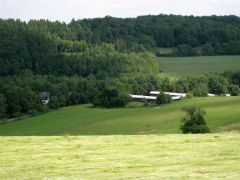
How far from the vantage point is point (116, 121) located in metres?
68.8

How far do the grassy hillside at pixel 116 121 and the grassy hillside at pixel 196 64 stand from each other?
5880cm

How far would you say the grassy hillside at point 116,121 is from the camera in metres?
56.8

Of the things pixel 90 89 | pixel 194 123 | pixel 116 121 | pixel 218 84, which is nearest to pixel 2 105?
pixel 90 89

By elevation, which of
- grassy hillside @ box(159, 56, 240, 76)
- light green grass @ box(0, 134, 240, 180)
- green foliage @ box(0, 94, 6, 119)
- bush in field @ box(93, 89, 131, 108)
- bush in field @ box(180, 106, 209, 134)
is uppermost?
light green grass @ box(0, 134, 240, 180)

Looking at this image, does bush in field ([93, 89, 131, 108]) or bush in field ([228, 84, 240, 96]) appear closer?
bush in field ([93, 89, 131, 108])

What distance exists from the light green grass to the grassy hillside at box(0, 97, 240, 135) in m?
25.2

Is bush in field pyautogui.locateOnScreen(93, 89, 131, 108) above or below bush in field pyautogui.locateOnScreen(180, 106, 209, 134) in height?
below

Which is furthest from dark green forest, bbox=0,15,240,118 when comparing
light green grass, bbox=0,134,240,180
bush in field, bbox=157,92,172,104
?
light green grass, bbox=0,134,240,180

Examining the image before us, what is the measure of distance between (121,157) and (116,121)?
47.8 m

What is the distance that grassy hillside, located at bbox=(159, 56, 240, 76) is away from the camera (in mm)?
146375

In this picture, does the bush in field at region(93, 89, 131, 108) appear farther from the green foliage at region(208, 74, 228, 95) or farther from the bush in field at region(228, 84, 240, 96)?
the green foliage at region(208, 74, 228, 95)

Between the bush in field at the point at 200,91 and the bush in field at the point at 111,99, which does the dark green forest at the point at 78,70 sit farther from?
the bush in field at the point at 111,99

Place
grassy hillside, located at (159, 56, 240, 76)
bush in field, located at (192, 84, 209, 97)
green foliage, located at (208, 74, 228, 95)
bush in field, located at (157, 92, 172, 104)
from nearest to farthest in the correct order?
bush in field, located at (157, 92, 172, 104), bush in field, located at (192, 84, 209, 97), green foliage, located at (208, 74, 228, 95), grassy hillside, located at (159, 56, 240, 76)

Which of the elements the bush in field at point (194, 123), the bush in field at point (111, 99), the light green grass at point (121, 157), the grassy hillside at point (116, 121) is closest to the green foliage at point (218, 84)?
the bush in field at point (111, 99)
